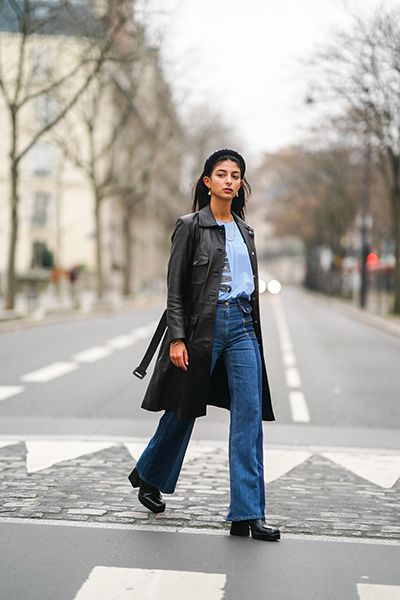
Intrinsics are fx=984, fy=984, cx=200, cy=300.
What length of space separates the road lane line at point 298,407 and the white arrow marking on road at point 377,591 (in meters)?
5.19

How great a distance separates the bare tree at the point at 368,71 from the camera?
84.8 feet

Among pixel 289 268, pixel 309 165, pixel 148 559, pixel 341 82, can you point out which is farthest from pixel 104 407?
pixel 289 268

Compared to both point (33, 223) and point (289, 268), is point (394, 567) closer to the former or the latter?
point (33, 223)

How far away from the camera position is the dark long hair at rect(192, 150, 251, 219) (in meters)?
5.00

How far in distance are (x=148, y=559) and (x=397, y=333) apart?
2014cm

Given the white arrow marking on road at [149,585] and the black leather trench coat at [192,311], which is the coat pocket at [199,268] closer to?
the black leather trench coat at [192,311]

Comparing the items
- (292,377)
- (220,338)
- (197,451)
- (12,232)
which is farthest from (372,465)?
(12,232)

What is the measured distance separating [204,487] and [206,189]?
1.99m

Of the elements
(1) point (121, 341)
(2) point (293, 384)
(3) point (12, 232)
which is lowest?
(1) point (121, 341)

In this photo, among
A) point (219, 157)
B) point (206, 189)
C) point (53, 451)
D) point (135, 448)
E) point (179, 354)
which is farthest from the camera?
point (135, 448)

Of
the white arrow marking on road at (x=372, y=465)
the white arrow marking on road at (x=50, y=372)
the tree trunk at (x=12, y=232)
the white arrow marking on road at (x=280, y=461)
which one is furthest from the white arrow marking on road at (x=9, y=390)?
the tree trunk at (x=12, y=232)

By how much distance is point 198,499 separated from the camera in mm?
5734

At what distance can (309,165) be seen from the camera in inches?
2260

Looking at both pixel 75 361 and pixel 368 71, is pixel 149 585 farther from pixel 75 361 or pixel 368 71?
pixel 368 71
